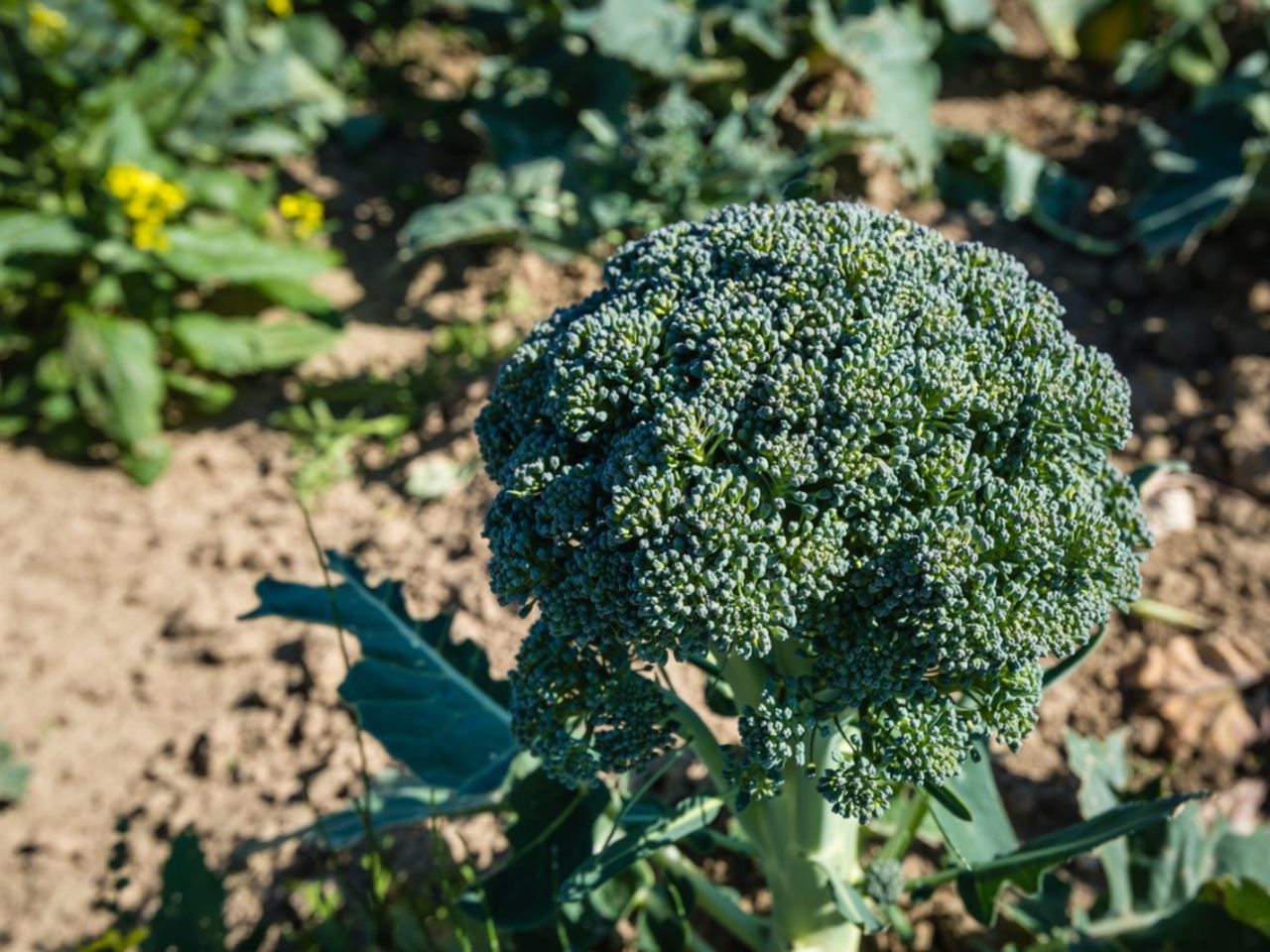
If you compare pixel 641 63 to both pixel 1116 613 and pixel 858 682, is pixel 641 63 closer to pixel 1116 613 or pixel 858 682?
pixel 1116 613

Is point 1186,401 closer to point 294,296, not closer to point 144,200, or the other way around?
point 294,296

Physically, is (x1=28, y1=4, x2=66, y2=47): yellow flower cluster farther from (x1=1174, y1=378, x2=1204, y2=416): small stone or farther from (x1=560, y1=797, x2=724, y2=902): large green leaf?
(x1=1174, y1=378, x2=1204, y2=416): small stone

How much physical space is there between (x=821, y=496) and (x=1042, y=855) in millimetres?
735

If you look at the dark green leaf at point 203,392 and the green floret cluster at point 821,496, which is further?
the dark green leaf at point 203,392

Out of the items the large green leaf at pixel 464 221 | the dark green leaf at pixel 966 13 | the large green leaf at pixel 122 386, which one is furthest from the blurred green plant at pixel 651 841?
the dark green leaf at pixel 966 13

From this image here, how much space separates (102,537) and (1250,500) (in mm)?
3505

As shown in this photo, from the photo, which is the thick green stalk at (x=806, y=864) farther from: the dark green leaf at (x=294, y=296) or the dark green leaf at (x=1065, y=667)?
the dark green leaf at (x=294, y=296)

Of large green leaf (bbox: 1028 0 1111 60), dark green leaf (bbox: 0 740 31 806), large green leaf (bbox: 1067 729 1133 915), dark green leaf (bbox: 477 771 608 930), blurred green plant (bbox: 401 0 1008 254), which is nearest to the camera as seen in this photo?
dark green leaf (bbox: 477 771 608 930)

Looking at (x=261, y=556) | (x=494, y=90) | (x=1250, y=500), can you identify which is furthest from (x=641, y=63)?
(x=1250, y=500)

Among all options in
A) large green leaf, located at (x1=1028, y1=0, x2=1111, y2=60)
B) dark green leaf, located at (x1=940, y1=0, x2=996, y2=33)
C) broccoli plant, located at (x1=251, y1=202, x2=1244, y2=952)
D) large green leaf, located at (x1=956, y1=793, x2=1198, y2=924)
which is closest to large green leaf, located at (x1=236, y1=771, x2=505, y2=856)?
broccoli plant, located at (x1=251, y1=202, x2=1244, y2=952)

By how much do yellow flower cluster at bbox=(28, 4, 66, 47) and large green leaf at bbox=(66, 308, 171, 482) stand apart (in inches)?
49.1

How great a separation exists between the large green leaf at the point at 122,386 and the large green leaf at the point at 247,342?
15cm

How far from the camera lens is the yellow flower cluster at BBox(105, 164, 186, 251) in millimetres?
4039

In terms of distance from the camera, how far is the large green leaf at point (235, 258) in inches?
160
